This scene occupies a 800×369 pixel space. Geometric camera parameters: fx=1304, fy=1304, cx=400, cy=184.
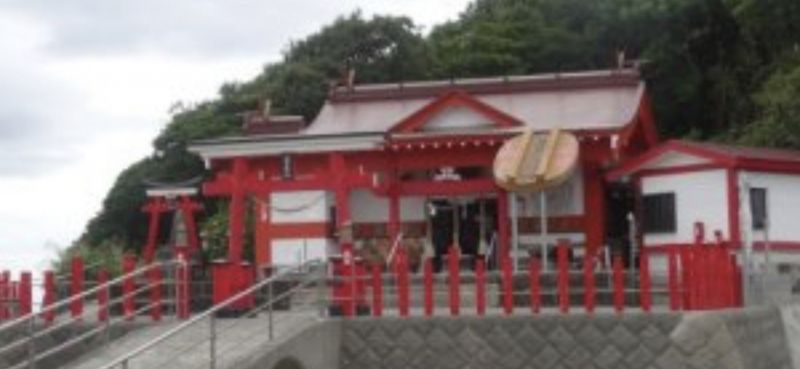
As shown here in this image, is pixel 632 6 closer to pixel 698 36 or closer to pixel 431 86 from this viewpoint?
pixel 698 36

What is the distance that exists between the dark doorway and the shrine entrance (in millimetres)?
2354

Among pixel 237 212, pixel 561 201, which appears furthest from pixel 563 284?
pixel 561 201

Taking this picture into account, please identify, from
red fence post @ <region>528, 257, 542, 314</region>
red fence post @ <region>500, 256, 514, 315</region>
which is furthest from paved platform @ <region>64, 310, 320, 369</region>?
red fence post @ <region>528, 257, 542, 314</region>

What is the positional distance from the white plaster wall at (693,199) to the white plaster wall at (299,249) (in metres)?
6.76

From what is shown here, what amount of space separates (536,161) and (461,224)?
440 centimetres

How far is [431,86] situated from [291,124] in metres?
3.24

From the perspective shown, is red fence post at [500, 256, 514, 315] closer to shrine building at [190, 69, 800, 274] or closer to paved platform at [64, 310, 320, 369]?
paved platform at [64, 310, 320, 369]

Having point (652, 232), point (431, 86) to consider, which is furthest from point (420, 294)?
point (431, 86)

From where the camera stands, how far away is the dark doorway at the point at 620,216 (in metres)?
26.3

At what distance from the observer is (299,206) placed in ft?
88.5

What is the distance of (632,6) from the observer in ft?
128

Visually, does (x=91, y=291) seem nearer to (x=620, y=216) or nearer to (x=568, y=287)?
(x=568, y=287)

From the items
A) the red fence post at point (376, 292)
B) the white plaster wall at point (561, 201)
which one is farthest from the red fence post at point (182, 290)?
the white plaster wall at point (561, 201)

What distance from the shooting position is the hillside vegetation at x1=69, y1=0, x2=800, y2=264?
38.3m
